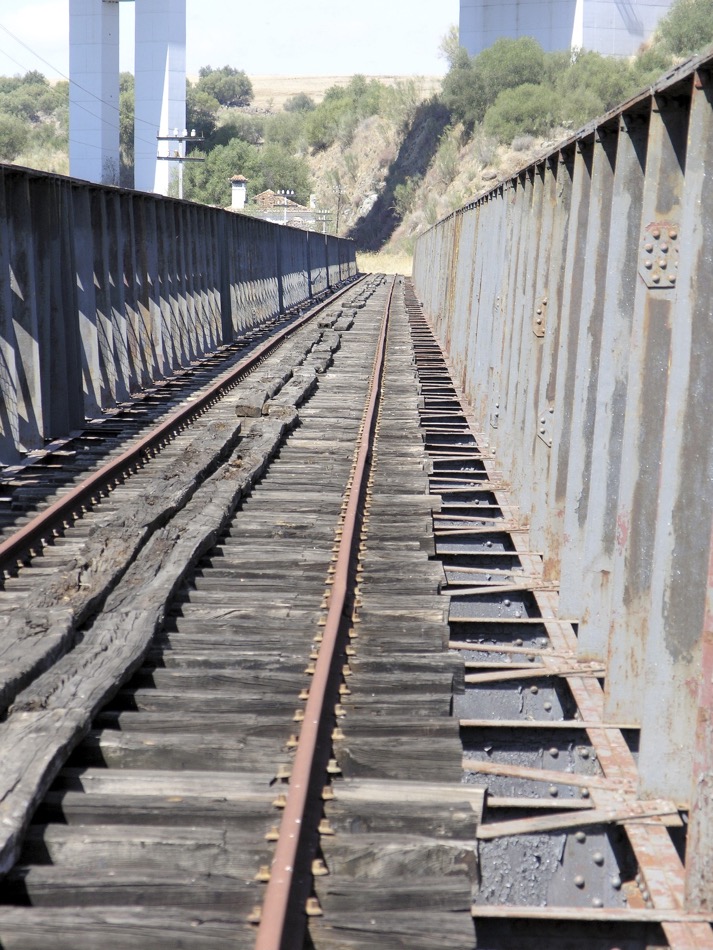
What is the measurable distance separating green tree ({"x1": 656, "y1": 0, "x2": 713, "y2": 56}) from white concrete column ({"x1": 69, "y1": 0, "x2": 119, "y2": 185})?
1511 inches

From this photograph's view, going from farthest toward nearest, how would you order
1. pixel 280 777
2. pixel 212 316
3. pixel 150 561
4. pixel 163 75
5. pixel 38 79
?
1. pixel 38 79
2. pixel 163 75
3. pixel 212 316
4. pixel 150 561
5. pixel 280 777

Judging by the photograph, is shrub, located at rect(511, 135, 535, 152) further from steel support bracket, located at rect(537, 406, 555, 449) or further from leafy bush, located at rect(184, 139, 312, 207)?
steel support bracket, located at rect(537, 406, 555, 449)

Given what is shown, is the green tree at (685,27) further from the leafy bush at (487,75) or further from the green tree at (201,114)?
the green tree at (201,114)

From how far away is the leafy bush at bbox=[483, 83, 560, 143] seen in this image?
82.8 metres

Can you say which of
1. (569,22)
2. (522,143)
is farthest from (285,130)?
(522,143)

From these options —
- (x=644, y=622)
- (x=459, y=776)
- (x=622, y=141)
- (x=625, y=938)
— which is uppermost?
(x=622, y=141)

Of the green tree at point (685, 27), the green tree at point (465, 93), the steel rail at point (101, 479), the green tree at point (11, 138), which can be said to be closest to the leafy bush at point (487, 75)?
the green tree at point (465, 93)

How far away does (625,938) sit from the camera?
363 cm

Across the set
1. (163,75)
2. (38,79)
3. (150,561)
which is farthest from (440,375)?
(38,79)

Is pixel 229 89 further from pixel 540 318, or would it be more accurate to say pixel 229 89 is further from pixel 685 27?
pixel 540 318

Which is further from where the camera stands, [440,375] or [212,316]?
[212,316]

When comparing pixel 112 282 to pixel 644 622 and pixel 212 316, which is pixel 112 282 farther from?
pixel 644 622

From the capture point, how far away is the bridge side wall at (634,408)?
13.4 ft

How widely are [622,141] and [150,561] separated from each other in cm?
315
